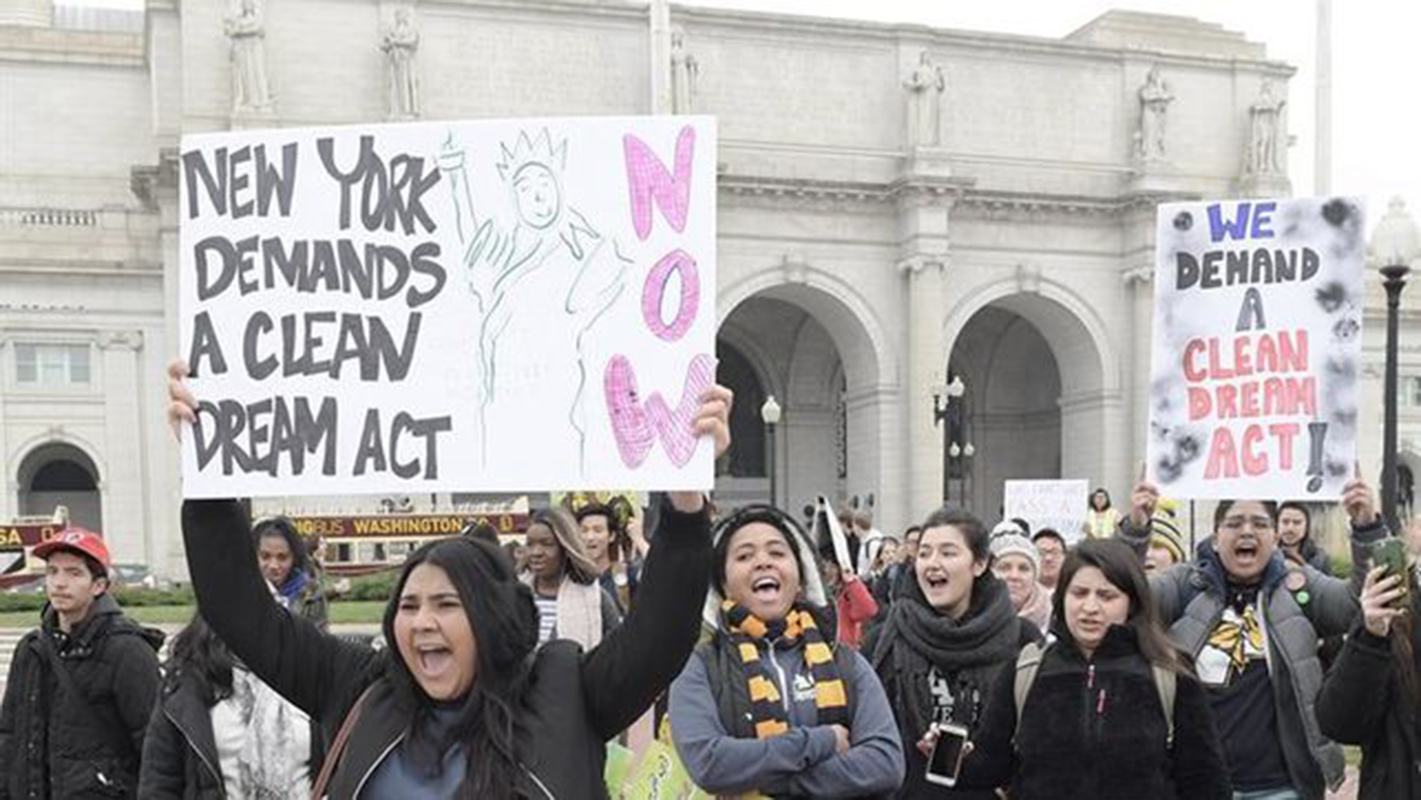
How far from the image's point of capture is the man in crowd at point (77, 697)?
4797mm

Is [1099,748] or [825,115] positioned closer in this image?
[1099,748]

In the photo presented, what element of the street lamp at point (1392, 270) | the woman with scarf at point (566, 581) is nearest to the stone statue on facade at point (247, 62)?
the street lamp at point (1392, 270)

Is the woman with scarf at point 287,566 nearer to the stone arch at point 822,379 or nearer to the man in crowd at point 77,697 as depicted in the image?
the man in crowd at point 77,697

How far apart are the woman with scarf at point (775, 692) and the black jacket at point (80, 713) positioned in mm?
2308

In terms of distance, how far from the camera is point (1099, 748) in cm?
394

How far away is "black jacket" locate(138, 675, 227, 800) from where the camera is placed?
4223 mm

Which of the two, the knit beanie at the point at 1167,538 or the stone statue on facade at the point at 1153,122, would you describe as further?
the stone statue on facade at the point at 1153,122

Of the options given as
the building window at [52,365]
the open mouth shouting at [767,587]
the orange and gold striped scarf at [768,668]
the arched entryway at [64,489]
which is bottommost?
the arched entryway at [64,489]

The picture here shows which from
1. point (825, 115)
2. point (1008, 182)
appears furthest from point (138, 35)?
point (1008, 182)

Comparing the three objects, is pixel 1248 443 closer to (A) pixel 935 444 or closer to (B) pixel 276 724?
(B) pixel 276 724

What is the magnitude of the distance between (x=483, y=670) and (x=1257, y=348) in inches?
151

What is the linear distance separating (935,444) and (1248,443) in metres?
35.2

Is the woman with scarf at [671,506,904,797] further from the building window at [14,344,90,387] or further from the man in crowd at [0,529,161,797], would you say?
the building window at [14,344,90,387]

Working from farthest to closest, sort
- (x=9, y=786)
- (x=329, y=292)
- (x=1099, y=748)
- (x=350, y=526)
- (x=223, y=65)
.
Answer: (x=223, y=65), (x=350, y=526), (x=9, y=786), (x=1099, y=748), (x=329, y=292)
